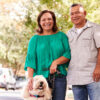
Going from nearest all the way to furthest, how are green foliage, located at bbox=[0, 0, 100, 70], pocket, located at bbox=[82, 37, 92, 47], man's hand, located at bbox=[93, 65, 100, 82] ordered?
man's hand, located at bbox=[93, 65, 100, 82] → pocket, located at bbox=[82, 37, 92, 47] → green foliage, located at bbox=[0, 0, 100, 70]

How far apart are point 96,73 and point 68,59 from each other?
0.41m

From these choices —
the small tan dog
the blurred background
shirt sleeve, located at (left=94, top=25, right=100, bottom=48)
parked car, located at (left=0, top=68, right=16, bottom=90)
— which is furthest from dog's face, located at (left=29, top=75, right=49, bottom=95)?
parked car, located at (left=0, top=68, right=16, bottom=90)

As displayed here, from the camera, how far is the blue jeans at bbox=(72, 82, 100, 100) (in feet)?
11.1

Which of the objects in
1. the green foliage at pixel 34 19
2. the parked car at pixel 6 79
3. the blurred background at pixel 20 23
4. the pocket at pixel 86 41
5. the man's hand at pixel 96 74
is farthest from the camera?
the parked car at pixel 6 79

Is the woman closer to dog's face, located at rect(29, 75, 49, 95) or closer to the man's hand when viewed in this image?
dog's face, located at rect(29, 75, 49, 95)

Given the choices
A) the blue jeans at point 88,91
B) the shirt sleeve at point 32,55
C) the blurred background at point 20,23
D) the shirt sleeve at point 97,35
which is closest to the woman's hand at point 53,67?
the shirt sleeve at point 32,55

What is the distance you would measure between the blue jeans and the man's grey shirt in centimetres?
7

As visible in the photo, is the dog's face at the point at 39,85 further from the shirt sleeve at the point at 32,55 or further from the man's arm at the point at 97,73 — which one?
the man's arm at the point at 97,73

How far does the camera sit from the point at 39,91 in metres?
3.48

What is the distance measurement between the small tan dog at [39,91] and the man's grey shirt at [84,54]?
1.16 feet

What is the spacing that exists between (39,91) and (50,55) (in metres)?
0.49

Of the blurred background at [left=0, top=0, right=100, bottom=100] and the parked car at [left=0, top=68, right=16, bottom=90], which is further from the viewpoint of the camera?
the parked car at [left=0, top=68, right=16, bottom=90]

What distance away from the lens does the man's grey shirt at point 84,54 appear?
3.42 m

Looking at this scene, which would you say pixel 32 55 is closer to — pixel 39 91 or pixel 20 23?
pixel 39 91
